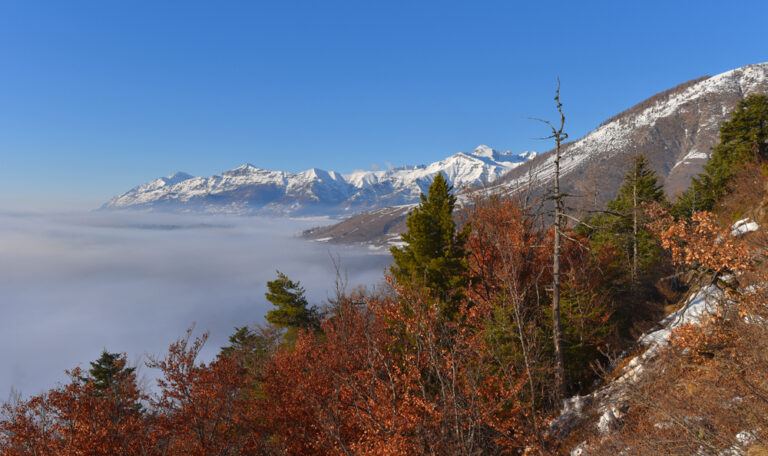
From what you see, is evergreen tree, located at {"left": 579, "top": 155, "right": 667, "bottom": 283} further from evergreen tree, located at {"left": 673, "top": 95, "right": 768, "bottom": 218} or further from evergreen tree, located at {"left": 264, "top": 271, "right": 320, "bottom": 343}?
evergreen tree, located at {"left": 264, "top": 271, "right": 320, "bottom": 343}

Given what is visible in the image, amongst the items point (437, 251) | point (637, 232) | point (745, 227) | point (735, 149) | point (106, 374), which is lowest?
point (106, 374)

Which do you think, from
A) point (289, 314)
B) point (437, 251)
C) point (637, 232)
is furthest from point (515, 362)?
point (289, 314)

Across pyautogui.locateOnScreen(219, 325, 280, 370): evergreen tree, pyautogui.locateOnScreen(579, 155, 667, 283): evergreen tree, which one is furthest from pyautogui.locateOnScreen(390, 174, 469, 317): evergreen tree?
pyautogui.locateOnScreen(219, 325, 280, 370): evergreen tree

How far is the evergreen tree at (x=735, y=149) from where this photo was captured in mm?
29000

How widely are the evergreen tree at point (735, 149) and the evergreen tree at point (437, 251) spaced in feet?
75.0

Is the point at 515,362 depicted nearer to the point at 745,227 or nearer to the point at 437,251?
the point at 437,251

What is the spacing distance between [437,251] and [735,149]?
29.1 meters

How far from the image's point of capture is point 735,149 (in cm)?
3061

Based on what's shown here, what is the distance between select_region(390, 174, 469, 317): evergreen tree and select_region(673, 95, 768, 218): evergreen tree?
900 inches

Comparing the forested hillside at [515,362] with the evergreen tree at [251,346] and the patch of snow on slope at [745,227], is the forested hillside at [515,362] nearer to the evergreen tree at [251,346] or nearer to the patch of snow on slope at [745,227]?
the patch of snow on slope at [745,227]

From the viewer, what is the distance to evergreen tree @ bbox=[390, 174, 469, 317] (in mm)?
25953

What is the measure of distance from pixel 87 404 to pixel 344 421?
17323mm

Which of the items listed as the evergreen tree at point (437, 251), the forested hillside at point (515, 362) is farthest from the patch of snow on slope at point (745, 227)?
the evergreen tree at point (437, 251)

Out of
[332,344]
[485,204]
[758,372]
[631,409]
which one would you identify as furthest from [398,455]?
[485,204]
